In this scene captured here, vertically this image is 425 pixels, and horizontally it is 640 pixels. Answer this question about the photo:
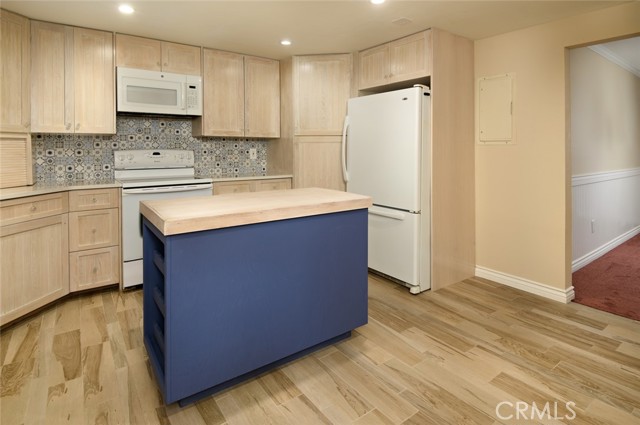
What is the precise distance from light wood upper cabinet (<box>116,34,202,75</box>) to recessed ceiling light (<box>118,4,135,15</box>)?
54 centimetres

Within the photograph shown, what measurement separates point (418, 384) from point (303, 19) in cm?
271

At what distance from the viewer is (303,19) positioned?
117 inches

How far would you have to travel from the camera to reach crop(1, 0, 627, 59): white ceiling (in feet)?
8.75

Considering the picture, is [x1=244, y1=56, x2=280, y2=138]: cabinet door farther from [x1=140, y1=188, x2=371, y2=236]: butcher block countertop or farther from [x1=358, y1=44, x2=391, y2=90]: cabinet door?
[x1=140, y1=188, x2=371, y2=236]: butcher block countertop

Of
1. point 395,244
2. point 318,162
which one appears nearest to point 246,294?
point 395,244

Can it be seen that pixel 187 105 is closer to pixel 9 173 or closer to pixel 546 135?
pixel 9 173

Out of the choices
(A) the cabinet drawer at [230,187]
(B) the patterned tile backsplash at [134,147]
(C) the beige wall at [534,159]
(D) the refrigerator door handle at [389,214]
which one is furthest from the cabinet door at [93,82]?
(C) the beige wall at [534,159]

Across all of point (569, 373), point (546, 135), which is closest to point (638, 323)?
point (569, 373)

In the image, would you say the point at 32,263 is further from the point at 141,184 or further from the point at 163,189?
the point at 163,189

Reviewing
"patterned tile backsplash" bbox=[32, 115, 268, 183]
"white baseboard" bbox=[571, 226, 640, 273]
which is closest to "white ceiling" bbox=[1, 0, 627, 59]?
"patterned tile backsplash" bbox=[32, 115, 268, 183]

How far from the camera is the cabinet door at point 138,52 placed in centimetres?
330

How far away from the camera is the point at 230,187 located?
150 inches

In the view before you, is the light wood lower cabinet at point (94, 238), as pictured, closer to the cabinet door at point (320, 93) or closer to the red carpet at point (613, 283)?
the cabinet door at point (320, 93)

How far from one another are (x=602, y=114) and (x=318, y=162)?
10.3 feet
